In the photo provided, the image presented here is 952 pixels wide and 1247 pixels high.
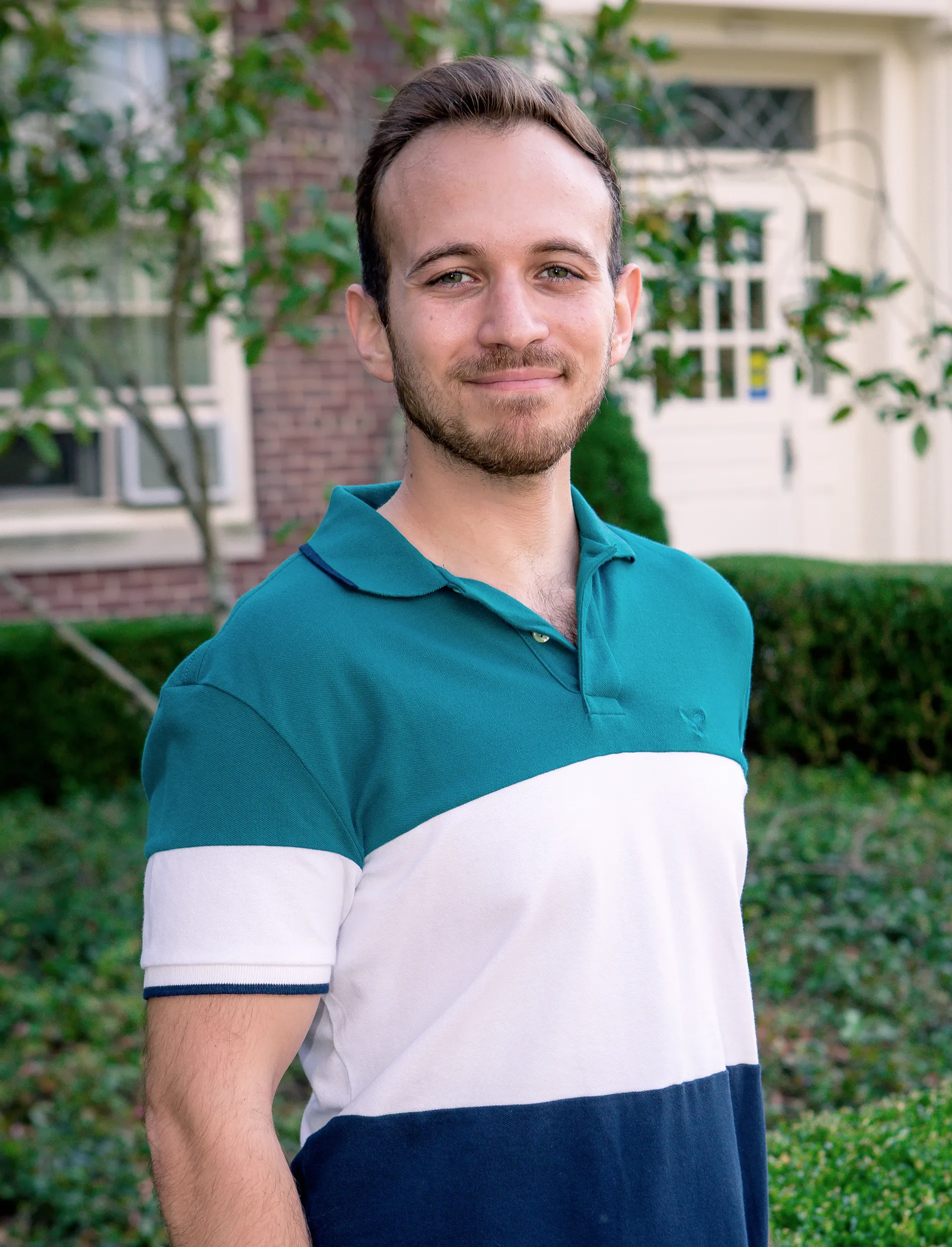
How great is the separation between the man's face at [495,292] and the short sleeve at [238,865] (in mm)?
454

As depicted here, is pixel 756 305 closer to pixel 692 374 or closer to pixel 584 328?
pixel 692 374

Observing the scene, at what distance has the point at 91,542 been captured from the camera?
739cm

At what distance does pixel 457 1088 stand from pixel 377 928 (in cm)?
18

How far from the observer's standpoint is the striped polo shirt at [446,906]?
1307 mm

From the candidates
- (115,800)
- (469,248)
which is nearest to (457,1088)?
(469,248)

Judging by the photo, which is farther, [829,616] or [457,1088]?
[829,616]

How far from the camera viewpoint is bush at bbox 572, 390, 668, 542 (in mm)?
6914

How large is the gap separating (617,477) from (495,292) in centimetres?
556

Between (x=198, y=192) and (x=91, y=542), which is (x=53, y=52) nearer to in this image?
(x=198, y=192)

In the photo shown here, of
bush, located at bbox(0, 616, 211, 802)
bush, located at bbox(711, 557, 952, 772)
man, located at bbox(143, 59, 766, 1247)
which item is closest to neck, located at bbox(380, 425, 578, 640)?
man, located at bbox(143, 59, 766, 1247)

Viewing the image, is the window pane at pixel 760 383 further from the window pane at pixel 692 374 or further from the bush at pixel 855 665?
the window pane at pixel 692 374

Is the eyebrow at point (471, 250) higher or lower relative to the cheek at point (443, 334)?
higher

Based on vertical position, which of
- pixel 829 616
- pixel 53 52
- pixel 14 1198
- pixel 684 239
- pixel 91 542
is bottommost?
pixel 14 1198

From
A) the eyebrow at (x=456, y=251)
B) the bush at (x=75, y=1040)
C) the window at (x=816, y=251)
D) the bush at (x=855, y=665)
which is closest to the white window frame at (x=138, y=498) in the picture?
the bush at (x=75, y=1040)
